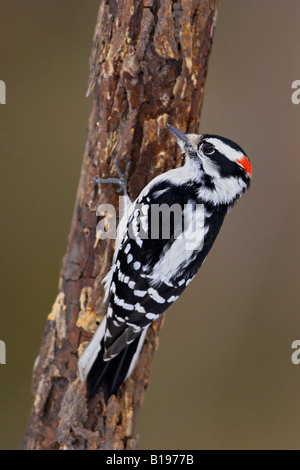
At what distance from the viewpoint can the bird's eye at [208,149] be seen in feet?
5.80

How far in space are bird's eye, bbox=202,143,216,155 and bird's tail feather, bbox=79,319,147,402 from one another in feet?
2.49

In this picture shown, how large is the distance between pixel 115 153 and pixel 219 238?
1294 millimetres

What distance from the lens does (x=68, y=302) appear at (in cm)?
206

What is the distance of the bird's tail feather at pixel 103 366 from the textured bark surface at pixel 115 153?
0.05 m

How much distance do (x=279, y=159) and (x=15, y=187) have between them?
1583mm

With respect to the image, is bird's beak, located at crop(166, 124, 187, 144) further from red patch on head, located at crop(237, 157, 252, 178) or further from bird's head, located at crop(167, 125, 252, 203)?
red patch on head, located at crop(237, 157, 252, 178)

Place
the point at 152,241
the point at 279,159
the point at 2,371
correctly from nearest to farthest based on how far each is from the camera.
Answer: the point at 152,241
the point at 279,159
the point at 2,371

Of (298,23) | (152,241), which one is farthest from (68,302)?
Answer: (298,23)

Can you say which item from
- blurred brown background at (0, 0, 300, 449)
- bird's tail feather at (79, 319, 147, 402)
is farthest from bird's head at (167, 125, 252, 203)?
blurred brown background at (0, 0, 300, 449)

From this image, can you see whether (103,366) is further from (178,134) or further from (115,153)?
(178,134)

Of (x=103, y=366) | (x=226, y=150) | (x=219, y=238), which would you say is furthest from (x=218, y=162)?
(x=219, y=238)

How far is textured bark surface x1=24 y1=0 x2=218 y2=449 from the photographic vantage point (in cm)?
178

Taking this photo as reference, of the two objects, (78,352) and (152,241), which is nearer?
(152,241)
